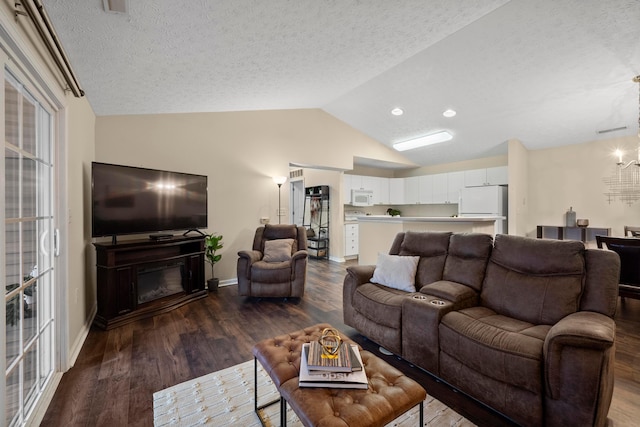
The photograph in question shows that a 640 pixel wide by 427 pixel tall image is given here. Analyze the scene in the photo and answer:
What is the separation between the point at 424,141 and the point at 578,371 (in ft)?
16.2

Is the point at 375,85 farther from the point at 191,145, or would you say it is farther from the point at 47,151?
the point at 47,151

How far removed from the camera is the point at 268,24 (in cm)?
210

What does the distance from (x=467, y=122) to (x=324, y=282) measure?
3.73 meters

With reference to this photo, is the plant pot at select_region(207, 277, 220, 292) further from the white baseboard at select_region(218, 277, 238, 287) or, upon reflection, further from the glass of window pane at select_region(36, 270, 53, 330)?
the glass of window pane at select_region(36, 270, 53, 330)

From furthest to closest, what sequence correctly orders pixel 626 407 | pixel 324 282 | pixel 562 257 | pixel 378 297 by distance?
pixel 324 282, pixel 378 297, pixel 562 257, pixel 626 407

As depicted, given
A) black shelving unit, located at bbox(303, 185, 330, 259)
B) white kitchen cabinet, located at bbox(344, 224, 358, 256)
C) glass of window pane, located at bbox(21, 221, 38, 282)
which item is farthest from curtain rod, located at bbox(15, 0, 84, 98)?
white kitchen cabinet, located at bbox(344, 224, 358, 256)

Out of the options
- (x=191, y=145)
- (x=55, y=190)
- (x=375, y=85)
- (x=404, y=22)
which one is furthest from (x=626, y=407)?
(x=191, y=145)

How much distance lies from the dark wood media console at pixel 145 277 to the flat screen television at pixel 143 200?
0.71ft

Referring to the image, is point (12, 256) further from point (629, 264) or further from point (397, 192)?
point (397, 192)

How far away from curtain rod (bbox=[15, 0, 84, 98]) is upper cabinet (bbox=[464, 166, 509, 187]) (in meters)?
6.60

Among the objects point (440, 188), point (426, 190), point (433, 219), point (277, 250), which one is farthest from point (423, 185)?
point (277, 250)

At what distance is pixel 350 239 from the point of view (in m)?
6.66

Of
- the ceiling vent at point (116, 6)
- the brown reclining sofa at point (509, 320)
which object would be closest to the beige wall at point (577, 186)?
the brown reclining sofa at point (509, 320)

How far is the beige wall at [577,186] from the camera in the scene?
4500 millimetres
